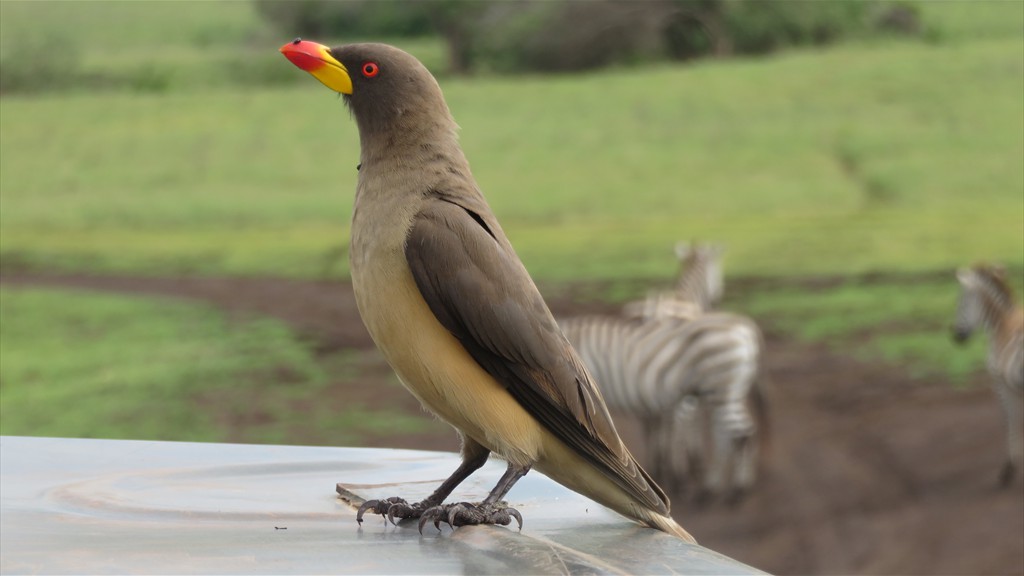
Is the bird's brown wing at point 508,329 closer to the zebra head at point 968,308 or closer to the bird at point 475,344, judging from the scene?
the bird at point 475,344

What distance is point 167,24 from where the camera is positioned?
28.3m

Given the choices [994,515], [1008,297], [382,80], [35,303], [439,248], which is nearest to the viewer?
[439,248]

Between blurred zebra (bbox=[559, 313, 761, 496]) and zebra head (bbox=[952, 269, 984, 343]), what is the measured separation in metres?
1.93

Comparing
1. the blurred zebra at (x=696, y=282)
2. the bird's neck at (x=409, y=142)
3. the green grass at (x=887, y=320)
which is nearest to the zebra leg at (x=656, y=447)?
the blurred zebra at (x=696, y=282)

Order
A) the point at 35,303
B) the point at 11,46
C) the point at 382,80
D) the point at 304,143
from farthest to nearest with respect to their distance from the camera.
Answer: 1. the point at 11,46
2. the point at 304,143
3. the point at 35,303
4. the point at 382,80

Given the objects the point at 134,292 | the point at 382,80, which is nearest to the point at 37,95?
the point at 134,292

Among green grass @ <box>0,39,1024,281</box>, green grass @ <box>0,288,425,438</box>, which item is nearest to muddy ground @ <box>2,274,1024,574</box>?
green grass @ <box>0,288,425,438</box>

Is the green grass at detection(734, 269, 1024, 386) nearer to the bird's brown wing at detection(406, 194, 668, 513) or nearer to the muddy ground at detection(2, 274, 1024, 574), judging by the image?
the muddy ground at detection(2, 274, 1024, 574)

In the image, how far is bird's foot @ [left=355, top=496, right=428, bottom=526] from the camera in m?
2.49

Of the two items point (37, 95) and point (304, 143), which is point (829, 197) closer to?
point (304, 143)

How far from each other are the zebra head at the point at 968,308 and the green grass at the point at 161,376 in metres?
4.88

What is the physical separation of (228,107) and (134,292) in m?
8.78

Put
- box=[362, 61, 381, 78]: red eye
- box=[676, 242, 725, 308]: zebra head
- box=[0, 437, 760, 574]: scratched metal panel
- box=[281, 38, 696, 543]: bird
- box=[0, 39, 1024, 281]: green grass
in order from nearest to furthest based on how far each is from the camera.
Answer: box=[0, 437, 760, 574]: scratched metal panel < box=[281, 38, 696, 543]: bird < box=[362, 61, 381, 78]: red eye < box=[676, 242, 725, 308]: zebra head < box=[0, 39, 1024, 281]: green grass

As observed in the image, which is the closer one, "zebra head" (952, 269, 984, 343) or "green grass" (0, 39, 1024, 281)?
"zebra head" (952, 269, 984, 343)
